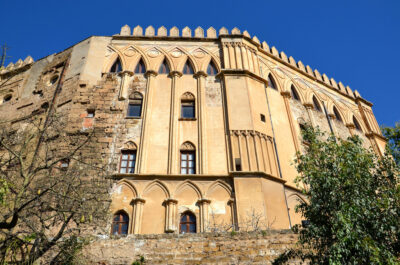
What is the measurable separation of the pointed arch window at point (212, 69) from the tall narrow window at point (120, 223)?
7846 mm

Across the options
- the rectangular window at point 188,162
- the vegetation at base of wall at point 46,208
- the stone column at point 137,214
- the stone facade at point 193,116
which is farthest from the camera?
the rectangular window at point 188,162

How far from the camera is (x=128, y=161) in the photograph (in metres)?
14.2

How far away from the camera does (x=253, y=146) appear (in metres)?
14.3

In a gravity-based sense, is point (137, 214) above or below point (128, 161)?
below

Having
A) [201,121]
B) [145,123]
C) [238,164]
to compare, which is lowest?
[238,164]

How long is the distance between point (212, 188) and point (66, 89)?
8.25 meters

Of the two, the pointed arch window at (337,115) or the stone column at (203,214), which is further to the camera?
the pointed arch window at (337,115)

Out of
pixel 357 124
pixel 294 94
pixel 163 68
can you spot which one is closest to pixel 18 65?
pixel 163 68

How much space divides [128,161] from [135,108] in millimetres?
2763

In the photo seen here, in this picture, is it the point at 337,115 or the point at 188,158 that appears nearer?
the point at 188,158

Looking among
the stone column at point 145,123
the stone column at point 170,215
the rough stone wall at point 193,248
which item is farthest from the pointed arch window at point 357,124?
the rough stone wall at point 193,248

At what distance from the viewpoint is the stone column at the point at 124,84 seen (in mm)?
16188

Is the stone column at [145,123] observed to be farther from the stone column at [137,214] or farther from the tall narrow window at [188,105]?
the tall narrow window at [188,105]

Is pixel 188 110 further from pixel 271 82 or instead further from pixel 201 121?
pixel 271 82
